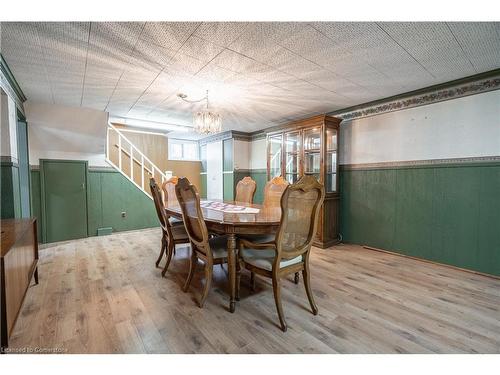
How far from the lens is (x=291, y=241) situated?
1800mm

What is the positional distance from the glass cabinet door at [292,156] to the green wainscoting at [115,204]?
2.98 m

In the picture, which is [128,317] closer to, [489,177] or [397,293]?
[397,293]

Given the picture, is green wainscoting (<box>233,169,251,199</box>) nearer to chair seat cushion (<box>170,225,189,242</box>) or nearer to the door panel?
chair seat cushion (<box>170,225,189,242</box>)

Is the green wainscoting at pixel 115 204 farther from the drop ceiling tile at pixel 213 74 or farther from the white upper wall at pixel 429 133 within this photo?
the white upper wall at pixel 429 133

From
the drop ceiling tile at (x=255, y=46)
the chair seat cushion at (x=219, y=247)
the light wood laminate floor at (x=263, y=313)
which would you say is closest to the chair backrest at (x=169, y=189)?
the light wood laminate floor at (x=263, y=313)

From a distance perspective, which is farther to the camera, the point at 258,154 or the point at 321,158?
the point at 258,154

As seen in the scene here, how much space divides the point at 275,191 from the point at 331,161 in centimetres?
134

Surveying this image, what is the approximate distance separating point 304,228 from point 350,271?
1.31 metres

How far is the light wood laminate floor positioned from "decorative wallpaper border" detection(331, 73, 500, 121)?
6.73 ft

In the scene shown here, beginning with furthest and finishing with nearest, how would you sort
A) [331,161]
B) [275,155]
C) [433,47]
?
[275,155] < [331,161] < [433,47]

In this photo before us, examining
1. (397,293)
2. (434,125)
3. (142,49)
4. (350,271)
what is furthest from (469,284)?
Answer: (142,49)

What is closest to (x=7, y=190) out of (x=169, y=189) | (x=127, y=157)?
(x=169, y=189)

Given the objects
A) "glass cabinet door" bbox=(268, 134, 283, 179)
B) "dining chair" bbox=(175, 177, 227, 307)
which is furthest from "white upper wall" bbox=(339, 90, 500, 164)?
"dining chair" bbox=(175, 177, 227, 307)

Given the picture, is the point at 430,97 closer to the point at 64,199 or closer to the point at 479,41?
the point at 479,41
